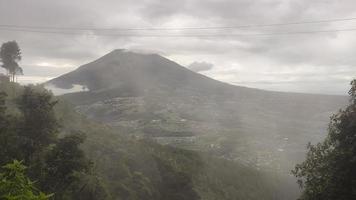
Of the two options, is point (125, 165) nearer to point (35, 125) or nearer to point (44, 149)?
point (44, 149)

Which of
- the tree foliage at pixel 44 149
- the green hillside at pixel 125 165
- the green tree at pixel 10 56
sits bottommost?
the green hillside at pixel 125 165

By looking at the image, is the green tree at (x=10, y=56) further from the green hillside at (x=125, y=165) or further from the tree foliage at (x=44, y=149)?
the tree foliage at (x=44, y=149)

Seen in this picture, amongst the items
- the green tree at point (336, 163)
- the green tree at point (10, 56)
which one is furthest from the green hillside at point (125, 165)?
the green tree at point (336, 163)

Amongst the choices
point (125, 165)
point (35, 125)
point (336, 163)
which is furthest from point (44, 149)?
point (125, 165)

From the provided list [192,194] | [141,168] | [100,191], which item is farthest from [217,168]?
[100,191]

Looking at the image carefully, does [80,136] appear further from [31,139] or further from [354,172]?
[354,172]
